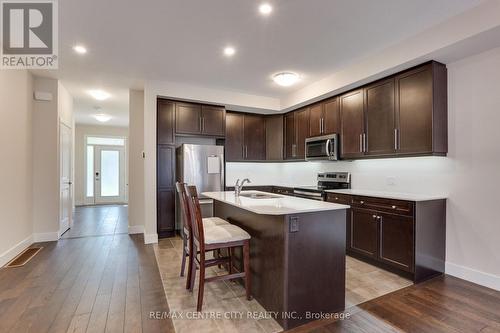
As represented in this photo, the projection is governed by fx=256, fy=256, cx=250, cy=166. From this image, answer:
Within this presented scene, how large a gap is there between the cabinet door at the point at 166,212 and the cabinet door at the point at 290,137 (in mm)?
2385

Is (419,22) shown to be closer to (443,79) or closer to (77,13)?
(443,79)

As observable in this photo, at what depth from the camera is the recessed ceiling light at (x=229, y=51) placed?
316 centimetres

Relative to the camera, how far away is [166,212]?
4484 millimetres

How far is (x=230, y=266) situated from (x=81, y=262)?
84.2 inches

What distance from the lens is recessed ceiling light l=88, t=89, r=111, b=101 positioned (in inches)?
196

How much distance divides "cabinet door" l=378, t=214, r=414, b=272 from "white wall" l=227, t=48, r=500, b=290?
620 mm

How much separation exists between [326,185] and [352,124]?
4.15 ft

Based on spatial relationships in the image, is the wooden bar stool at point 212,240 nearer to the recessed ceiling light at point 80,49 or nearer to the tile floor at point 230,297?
the tile floor at point 230,297

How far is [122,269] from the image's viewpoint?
3.10m

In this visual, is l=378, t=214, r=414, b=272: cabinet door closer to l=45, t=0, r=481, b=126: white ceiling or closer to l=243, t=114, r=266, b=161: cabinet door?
l=45, t=0, r=481, b=126: white ceiling

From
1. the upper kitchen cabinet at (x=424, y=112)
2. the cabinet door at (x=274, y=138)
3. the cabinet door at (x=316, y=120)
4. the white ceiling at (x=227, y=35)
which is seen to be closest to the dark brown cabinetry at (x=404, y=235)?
the upper kitchen cabinet at (x=424, y=112)

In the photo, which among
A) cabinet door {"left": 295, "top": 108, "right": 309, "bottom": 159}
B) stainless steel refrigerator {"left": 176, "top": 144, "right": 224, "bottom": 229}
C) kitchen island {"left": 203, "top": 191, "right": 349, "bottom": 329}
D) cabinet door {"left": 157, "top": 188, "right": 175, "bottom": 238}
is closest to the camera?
kitchen island {"left": 203, "top": 191, "right": 349, "bottom": 329}

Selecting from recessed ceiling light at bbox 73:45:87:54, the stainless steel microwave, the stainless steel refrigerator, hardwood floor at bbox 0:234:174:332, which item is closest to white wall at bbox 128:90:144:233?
the stainless steel refrigerator

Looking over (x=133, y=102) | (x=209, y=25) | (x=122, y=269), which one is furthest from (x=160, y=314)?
(x=133, y=102)
